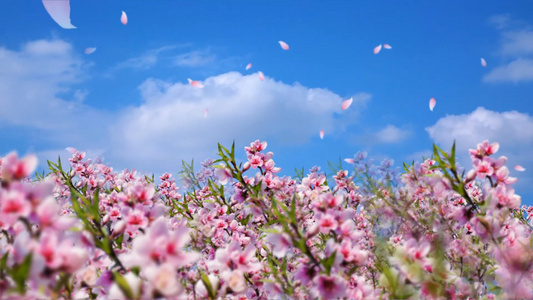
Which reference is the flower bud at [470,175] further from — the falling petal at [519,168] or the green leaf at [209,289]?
the green leaf at [209,289]

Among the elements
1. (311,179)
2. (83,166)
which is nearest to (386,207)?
(311,179)

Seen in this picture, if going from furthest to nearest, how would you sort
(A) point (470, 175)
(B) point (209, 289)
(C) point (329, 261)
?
1. (A) point (470, 175)
2. (B) point (209, 289)
3. (C) point (329, 261)

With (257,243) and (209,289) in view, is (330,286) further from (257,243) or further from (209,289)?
(257,243)

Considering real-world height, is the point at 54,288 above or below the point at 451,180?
below

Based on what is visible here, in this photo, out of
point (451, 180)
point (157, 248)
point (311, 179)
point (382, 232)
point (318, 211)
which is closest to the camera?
point (157, 248)

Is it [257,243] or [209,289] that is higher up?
[257,243]

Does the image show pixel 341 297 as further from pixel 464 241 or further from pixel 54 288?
pixel 464 241

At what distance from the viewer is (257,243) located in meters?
3.90

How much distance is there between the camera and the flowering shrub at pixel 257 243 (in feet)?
5.25

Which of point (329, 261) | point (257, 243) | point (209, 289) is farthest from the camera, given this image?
point (257, 243)

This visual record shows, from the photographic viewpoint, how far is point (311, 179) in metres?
4.16

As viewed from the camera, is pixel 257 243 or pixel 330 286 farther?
pixel 257 243

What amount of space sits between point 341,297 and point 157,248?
98 centimetres

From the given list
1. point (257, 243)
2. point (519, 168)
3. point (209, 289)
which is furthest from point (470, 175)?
point (257, 243)
